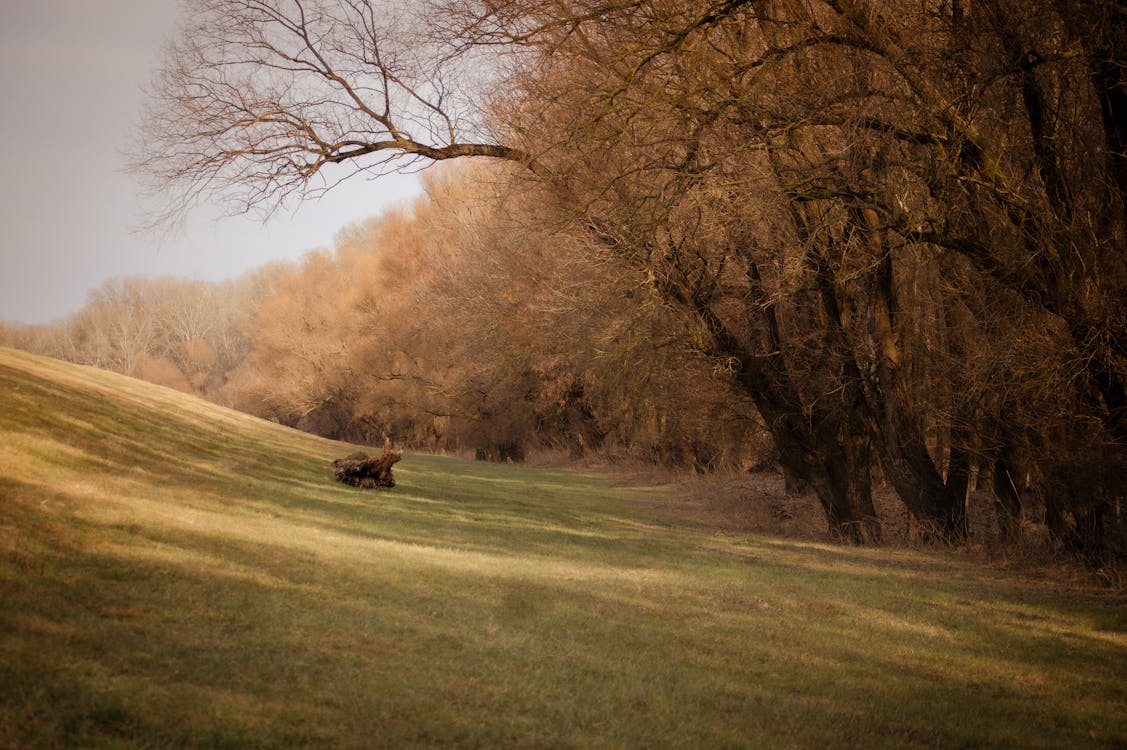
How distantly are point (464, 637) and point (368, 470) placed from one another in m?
12.6

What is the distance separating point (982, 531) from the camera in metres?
15.4

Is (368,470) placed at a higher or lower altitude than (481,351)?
lower

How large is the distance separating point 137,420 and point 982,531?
15431mm

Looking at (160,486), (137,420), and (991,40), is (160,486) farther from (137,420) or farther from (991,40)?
(991,40)

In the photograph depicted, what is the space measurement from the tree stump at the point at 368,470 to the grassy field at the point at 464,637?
16.9 ft

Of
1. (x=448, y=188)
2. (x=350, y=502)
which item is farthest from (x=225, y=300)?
(x=350, y=502)

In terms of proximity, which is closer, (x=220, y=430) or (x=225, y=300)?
(x=220, y=430)

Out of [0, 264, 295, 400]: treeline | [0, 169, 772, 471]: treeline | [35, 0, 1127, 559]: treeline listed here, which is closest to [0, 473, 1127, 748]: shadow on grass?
[35, 0, 1127, 559]: treeline

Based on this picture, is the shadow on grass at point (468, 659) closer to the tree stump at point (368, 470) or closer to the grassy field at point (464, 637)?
the grassy field at point (464, 637)

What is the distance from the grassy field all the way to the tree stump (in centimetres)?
516

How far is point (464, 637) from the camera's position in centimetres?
717

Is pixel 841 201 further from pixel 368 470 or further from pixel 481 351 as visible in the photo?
pixel 481 351

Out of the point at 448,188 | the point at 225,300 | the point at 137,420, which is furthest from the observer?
the point at 225,300

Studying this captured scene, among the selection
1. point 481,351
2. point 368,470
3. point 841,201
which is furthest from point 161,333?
point 841,201
